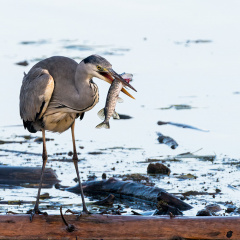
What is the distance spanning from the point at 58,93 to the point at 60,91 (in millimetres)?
35

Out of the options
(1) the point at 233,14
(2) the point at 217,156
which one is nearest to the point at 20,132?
(2) the point at 217,156

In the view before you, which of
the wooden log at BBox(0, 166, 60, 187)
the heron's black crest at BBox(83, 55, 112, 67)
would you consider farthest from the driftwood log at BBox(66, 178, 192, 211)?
the heron's black crest at BBox(83, 55, 112, 67)

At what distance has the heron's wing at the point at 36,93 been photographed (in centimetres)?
761

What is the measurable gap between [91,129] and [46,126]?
467 cm

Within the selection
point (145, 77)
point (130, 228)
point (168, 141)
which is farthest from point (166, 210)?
point (145, 77)

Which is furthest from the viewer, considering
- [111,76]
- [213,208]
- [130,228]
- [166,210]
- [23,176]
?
[23,176]

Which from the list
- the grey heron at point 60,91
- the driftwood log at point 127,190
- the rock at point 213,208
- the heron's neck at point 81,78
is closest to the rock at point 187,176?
the driftwood log at point 127,190

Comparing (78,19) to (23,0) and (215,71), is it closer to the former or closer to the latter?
(23,0)

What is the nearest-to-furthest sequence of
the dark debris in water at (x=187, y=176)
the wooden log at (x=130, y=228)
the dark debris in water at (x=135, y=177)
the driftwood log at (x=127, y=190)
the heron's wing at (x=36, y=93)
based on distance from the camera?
the wooden log at (x=130, y=228)
the heron's wing at (x=36, y=93)
the driftwood log at (x=127, y=190)
the dark debris in water at (x=135, y=177)
the dark debris in water at (x=187, y=176)

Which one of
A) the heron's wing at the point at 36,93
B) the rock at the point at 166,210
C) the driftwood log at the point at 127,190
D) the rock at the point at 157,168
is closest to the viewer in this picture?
the heron's wing at the point at 36,93

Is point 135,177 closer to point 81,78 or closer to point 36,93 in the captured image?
point 36,93

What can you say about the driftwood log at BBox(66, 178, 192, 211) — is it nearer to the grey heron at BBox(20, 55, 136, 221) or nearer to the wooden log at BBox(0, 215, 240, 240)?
the grey heron at BBox(20, 55, 136, 221)

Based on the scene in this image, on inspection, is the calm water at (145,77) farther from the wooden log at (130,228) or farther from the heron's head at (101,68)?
the heron's head at (101,68)

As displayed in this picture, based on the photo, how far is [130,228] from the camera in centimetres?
655
